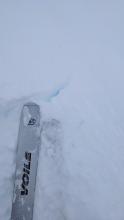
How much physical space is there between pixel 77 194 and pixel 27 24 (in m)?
0.84

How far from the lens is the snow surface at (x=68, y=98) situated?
85cm

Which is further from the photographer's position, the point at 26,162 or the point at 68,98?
the point at 68,98

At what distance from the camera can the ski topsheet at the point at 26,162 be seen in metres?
0.80

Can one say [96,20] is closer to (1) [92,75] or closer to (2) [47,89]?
(1) [92,75]

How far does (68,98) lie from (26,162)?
35 cm

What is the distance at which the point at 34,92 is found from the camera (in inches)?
36.2

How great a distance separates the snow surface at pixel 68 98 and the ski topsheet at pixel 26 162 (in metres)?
0.03

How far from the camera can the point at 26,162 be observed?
2.74 ft

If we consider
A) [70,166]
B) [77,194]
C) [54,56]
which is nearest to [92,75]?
[54,56]

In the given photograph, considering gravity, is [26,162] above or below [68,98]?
below

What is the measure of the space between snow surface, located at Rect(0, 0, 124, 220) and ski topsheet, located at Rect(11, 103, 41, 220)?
3 cm

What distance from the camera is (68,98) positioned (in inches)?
37.9

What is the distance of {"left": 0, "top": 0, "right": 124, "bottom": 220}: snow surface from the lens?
0.85 meters

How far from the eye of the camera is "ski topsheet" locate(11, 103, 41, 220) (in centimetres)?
80
